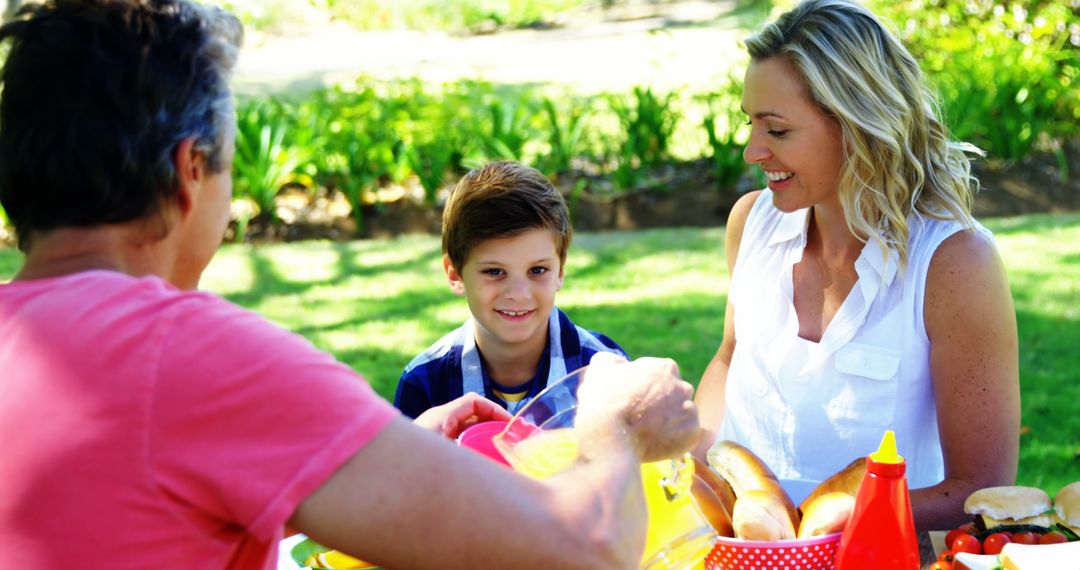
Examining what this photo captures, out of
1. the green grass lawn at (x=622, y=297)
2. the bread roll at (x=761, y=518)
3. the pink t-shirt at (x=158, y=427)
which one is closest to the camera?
the pink t-shirt at (x=158, y=427)

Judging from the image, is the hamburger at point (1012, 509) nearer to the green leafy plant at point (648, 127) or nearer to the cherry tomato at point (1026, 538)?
the cherry tomato at point (1026, 538)

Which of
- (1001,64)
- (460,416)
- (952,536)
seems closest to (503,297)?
(460,416)

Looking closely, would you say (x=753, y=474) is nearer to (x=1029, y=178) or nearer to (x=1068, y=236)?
(x=1068, y=236)

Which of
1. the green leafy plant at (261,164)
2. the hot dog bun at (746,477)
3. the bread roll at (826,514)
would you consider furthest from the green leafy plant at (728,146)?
the bread roll at (826,514)

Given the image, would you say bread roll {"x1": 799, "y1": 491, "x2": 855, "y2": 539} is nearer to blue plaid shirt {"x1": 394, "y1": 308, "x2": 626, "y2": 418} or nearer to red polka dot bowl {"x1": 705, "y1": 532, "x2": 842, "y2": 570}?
red polka dot bowl {"x1": 705, "y1": 532, "x2": 842, "y2": 570}

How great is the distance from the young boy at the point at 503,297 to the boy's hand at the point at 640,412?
45.0 inches

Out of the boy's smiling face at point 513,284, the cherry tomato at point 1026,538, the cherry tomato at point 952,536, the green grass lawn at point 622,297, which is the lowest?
the green grass lawn at point 622,297

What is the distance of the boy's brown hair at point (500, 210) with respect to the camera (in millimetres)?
2686

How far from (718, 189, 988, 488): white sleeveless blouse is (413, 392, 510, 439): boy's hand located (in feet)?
2.97

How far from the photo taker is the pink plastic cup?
1.74 meters

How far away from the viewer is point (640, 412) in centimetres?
146

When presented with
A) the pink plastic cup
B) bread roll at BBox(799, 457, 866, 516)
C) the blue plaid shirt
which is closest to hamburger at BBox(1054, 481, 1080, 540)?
bread roll at BBox(799, 457, 866, 516)

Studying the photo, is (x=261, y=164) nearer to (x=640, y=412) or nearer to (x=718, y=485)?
(x=718, y=485)

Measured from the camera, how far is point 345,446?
1.17 metres
